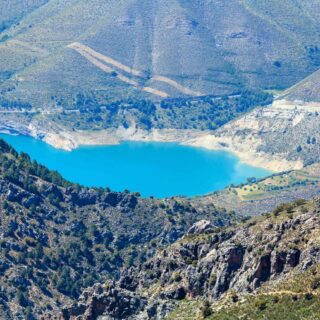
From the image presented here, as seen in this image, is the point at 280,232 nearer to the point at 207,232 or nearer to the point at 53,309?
the point at 207,232

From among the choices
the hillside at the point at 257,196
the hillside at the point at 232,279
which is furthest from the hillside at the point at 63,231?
the hillside at the point at 257,196

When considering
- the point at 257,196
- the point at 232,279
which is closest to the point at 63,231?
the point at 232,279

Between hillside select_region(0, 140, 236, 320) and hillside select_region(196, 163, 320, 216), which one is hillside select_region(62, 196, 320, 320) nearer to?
hillside select_region(0, 140, 236, 320)

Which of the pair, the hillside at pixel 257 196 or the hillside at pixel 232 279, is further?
the hillside at pixel 257 196

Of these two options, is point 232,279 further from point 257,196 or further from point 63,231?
point 257,196

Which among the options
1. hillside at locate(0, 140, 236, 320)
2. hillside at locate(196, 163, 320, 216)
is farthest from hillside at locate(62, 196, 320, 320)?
hillside at locate(196, 163, 320, 216)

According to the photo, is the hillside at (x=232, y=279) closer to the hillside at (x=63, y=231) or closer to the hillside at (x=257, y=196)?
the hillside at (x=63, y=231)
